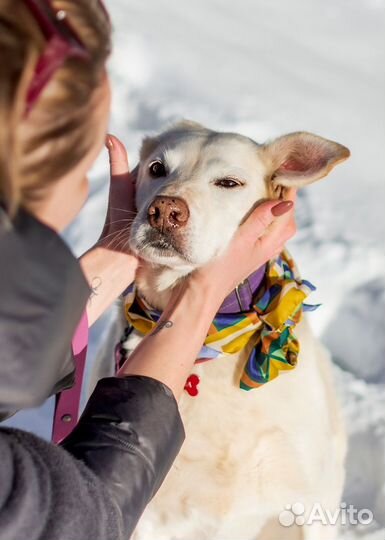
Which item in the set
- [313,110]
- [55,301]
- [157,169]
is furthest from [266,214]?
[313,110]

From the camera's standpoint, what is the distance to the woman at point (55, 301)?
1053mm

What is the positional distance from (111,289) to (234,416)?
1.73ft

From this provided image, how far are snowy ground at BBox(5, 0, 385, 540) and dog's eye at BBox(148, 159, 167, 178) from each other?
1.27 metres

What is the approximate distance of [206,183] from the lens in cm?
219

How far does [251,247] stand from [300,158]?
1.17 ft

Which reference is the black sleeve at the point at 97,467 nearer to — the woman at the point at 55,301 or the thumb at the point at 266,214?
the woman at the point at 55,301

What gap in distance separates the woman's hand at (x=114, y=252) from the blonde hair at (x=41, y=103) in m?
1.10

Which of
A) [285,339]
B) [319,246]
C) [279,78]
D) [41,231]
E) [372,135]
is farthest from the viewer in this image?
[279,78]

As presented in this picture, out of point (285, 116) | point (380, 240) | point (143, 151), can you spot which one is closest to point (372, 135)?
point (285, 116)

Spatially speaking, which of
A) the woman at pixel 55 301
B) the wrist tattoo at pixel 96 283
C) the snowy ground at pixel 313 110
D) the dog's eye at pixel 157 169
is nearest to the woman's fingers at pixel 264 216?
the dog's eye at pixel 157 169

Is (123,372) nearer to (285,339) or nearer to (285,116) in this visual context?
(285,339)

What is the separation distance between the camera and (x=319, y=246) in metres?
3.87
